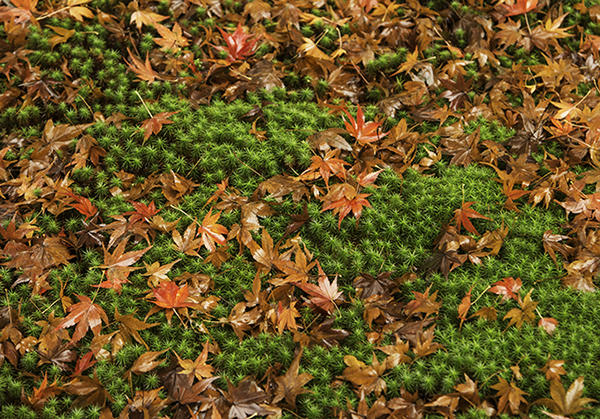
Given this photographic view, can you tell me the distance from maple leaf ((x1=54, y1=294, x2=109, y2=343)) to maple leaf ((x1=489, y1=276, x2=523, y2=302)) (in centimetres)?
217

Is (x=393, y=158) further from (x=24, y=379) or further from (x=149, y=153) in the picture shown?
(x=24, y=379)

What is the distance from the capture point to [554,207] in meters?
2.84

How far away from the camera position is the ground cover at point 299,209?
7.47ft

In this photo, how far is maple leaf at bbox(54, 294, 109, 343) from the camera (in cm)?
242

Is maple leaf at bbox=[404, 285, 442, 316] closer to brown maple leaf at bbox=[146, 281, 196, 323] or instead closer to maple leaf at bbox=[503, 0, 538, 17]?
brown maple leaf at bbox=[146, 281, 196, 323]

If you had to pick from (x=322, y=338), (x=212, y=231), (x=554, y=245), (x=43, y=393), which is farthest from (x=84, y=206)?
(x=554, y=245)

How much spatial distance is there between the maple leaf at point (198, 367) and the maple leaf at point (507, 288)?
1.59 meters

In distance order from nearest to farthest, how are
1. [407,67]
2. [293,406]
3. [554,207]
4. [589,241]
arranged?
[293,406], [589,241], [554,207], [407,67]

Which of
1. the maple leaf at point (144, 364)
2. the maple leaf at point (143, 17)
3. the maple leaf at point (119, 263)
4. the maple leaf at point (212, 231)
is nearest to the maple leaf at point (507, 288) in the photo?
the maple leaf at point (212, 231)

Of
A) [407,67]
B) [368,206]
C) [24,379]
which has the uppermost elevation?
[407,67]

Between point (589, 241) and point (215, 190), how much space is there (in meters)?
2.29

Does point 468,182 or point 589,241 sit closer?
point 589,241

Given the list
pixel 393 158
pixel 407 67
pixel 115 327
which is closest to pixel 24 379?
pixel 115 327

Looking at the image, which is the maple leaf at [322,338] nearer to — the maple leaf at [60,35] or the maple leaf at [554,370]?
the maple leaf at [554,370]
